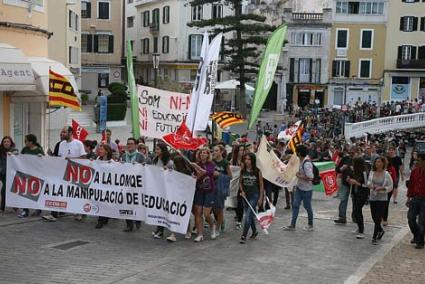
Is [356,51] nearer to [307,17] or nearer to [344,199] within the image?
[307,17]

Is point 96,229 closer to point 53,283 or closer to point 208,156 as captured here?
point 208,156

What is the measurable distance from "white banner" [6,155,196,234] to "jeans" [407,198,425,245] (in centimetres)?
383

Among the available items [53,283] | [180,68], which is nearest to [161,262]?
[53,283]

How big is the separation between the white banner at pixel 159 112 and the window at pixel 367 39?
1781 inches

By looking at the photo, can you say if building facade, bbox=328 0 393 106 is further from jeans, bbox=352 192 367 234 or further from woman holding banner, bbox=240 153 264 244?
woman holding banner, bbox=240 153 264 244

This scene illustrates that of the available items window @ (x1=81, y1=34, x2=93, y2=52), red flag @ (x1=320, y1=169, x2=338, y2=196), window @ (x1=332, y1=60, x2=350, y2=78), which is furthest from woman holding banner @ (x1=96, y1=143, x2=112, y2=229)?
window @ (x1=332, y1=60, x2=350, y2=78)

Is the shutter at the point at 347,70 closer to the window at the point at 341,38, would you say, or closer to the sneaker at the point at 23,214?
the window at the point at 341,38

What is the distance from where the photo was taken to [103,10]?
5716cm

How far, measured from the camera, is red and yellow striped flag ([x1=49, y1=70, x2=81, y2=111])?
15.8m

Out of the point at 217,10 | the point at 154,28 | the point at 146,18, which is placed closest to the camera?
the point at 217,10

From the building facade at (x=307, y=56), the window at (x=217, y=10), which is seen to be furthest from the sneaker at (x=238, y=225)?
the window at (x=217, y=10)

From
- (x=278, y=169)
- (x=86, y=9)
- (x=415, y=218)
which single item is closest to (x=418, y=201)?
(x=415, y=218)

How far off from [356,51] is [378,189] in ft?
155

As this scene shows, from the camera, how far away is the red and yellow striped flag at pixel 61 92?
1580 cm
